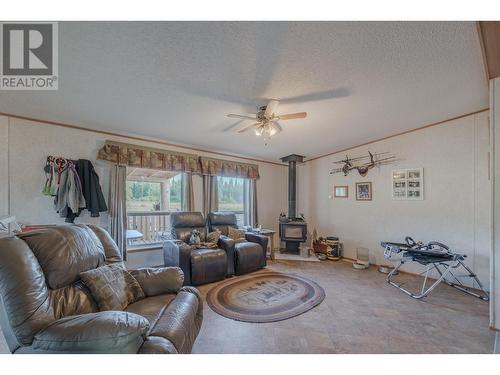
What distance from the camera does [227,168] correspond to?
15.3 ft

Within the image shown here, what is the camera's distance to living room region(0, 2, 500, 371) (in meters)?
1.40

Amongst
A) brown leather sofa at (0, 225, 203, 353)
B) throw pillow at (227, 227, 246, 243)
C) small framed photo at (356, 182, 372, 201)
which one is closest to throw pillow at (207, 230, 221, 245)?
throw pillow at (227, 227, 246, 243)

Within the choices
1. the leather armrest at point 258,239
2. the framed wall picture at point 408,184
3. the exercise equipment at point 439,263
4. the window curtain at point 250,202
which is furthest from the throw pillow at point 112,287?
the framed wall picture at point 408,184

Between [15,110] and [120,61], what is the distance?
2.07 metres

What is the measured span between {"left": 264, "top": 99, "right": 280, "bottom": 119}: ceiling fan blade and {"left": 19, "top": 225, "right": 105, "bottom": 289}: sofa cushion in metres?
2.09

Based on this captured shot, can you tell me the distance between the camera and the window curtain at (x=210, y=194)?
435 centimetres

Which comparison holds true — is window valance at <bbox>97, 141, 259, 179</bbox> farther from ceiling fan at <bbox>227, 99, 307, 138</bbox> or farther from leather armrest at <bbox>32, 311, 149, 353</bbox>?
leather armrest at <bbox>32, 311, 149, 353</bbox>

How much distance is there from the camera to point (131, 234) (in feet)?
12.1

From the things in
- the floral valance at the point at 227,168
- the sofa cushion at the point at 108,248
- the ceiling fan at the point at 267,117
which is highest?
the ceiling fan at the point at 267,117

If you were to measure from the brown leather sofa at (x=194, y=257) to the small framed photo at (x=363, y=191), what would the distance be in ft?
9.15

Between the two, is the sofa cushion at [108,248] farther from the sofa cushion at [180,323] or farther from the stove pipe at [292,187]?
the stove pipe at [292,187]
